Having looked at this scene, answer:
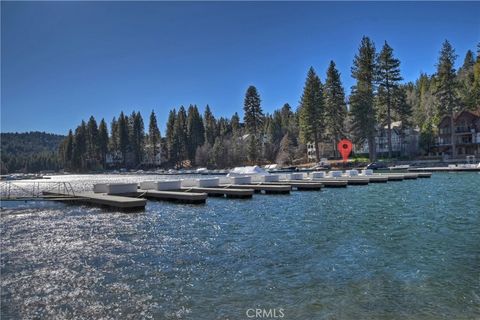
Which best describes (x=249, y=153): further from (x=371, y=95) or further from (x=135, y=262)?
(x=135, y=262)

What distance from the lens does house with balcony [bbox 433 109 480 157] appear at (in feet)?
233

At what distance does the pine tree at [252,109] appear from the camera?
97375 millimetres

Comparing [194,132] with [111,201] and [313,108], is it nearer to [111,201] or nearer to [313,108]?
[313,108]

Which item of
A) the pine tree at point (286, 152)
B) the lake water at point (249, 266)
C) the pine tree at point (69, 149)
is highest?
the pine tree at point (69, 149)

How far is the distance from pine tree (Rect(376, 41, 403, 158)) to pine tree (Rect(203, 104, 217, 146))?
62.6m

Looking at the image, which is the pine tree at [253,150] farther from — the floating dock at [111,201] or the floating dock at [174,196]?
the floating dock at [111,201]

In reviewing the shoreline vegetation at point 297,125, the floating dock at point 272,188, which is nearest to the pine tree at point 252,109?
→ the shoreline vegetation at point 297,125

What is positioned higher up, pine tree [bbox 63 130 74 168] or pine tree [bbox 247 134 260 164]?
pine tree [bbox 63 130 74 168]

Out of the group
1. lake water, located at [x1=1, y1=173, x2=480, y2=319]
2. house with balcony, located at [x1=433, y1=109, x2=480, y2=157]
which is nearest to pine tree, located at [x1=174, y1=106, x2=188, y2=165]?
house with balcony, located at [x1=433, y1=109, x2=480, y2=157]

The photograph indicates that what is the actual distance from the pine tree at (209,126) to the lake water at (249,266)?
10532 centimetres

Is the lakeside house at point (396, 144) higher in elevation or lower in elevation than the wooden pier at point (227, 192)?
higher

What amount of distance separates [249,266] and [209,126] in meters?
115

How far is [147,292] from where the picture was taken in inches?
318

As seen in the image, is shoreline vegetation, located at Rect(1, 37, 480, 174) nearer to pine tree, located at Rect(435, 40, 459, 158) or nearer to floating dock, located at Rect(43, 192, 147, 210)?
pine tree, located at Rect(435, 40, 459, 158)
